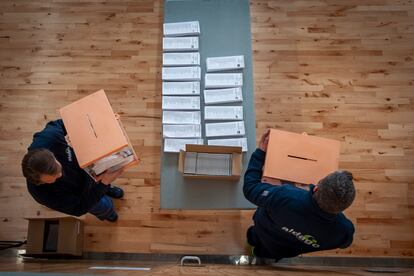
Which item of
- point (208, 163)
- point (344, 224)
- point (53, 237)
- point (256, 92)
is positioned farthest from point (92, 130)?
point (256, 92)

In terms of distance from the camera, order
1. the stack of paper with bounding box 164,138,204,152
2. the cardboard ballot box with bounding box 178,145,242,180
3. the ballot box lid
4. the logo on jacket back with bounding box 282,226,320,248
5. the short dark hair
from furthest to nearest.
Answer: the stack of paper with bounding box 164,138,204,152
the cardboard ballot box with bounding box 178,145,242,180
the ballot box lid
the logo on jacket back with bounding box 282,226,320,248
the short dark hair

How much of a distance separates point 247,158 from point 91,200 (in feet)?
3.22

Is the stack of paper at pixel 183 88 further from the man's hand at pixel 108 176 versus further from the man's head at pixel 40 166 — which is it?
the man's head at pixel 40 166

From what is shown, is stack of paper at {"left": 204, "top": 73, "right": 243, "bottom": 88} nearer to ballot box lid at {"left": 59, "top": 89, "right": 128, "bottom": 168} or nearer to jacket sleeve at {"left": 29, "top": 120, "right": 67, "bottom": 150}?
ballot box lid at {"left": 59, "top": 89, "right": 128, "bottom": 168}

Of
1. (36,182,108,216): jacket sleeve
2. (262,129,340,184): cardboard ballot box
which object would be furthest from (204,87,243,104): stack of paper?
(36,182,108,216): jacket sleeve

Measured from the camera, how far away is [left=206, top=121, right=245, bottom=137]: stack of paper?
2.46 metres

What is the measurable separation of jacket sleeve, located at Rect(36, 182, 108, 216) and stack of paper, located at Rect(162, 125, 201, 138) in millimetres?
572

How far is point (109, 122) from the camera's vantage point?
6.63ft

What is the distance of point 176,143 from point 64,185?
0.74 m

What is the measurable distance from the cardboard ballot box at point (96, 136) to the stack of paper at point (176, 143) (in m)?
0.38

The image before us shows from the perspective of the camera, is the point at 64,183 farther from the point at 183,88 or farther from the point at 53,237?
the point at 183,88

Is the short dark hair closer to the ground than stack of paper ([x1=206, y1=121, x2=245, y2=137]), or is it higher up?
closer to the ground

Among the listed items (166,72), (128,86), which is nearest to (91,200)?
(166,72)

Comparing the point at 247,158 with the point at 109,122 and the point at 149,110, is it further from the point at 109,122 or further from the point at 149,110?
the point at 149,110
